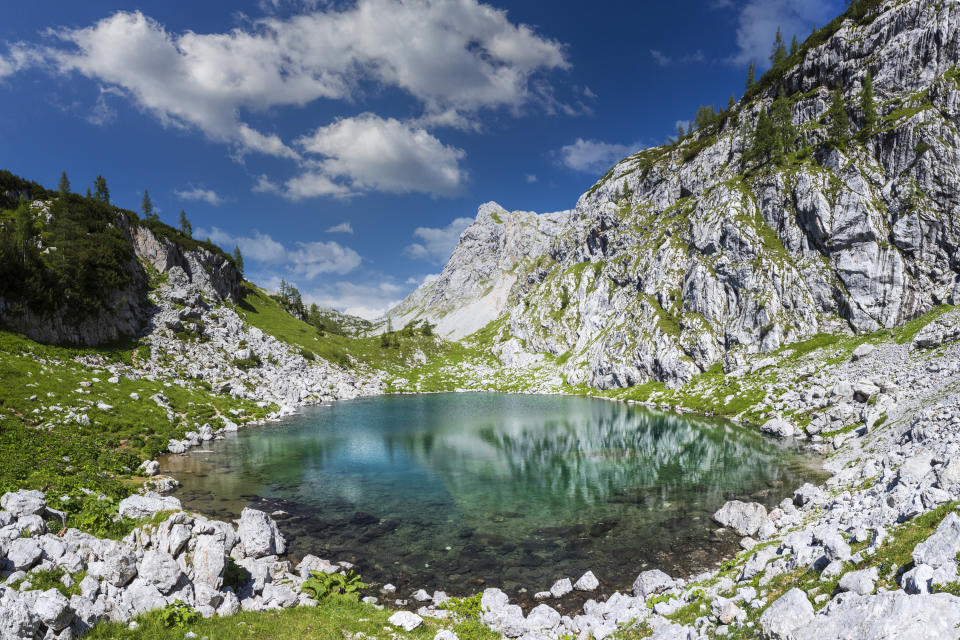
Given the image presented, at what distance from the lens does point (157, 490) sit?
1296 inches

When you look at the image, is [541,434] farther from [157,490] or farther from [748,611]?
[748,611]

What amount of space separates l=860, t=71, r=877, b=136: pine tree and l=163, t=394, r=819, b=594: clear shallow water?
103 m

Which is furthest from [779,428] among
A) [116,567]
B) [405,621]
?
[116,567]

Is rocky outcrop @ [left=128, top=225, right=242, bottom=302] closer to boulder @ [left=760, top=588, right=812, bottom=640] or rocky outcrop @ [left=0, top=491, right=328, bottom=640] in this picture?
rocky outcrop @ [left=0, top=491, right=328, bottom=640]

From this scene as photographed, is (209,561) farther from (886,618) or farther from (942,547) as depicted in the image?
(942,547)

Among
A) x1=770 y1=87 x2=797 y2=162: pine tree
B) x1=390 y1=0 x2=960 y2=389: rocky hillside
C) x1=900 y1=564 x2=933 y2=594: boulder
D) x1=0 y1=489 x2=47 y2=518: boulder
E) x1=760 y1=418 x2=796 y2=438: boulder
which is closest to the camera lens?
x1=900 y1=564 x2=933 y2=594: boulder

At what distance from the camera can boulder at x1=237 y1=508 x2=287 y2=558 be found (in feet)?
76.4

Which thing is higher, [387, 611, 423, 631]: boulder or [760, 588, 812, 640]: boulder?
[760, 588, 812, 640]: boulder

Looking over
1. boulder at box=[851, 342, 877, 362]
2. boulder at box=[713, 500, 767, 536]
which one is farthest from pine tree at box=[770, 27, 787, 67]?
boulder at box=[713, 500, 767, 536]

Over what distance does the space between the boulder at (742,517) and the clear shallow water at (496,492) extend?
43.8 inches

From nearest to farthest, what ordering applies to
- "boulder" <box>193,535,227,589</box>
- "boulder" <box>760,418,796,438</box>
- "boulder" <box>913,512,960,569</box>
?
1. "boulder" <box>913,512,960,569</box>
2. "boulder" <box>193,535,227,589</box>
3. "boulder" <box>760,418,796,438</box>

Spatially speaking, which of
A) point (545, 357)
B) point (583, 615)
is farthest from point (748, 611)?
point (545, 357)

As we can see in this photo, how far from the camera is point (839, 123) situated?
115 metres

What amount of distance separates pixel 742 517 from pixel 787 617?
794 inches
